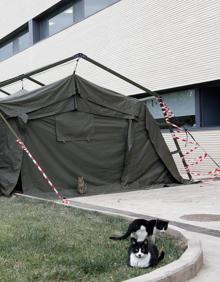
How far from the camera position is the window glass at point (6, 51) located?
34.6 metres

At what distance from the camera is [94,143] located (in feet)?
45.3

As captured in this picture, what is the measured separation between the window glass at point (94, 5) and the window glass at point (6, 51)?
11.0 meters

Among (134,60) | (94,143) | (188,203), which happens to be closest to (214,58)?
(134,60)

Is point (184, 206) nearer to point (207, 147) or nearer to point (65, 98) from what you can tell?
point (65, 98)

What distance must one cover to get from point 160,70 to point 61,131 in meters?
7.87

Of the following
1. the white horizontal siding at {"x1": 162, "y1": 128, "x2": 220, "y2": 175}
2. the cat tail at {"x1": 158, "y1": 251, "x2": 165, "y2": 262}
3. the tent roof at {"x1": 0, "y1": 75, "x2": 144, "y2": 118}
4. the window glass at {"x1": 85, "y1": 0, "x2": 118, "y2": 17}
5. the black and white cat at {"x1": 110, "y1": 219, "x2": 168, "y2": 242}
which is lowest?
Answer: the cat tail at {"x1": 158, "y1": 251, "x2": 165, "y2": 262}

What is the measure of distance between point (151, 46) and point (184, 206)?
10991 mm

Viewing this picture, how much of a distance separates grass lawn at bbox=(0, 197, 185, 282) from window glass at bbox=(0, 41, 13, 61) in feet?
86.7

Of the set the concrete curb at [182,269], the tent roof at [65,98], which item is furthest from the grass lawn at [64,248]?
the tent roof at [65,98]

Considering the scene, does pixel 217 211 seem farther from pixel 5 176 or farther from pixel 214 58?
pixel 214 58

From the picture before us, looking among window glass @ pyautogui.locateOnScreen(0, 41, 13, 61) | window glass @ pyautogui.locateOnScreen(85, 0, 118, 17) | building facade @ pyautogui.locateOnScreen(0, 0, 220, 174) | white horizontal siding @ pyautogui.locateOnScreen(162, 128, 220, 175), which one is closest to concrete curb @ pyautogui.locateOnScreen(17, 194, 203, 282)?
white horizontal siding @ pyautogui.locateOnScreen(162, 128, 220, 175)

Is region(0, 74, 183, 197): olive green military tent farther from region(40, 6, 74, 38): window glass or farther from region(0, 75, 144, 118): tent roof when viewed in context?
region(40, 6, 74, 38): window glass

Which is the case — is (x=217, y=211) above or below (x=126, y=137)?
below

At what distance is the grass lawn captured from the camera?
5.36 meters
